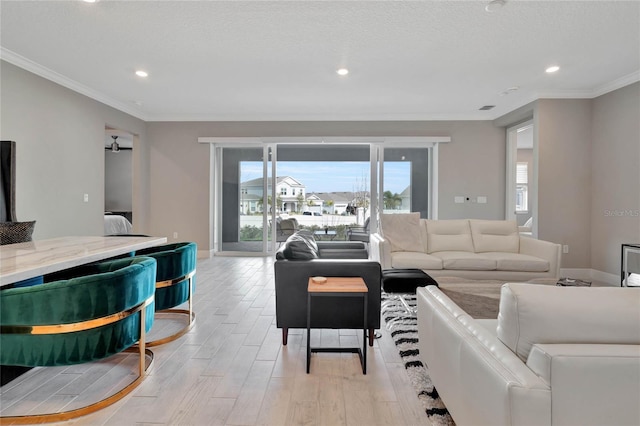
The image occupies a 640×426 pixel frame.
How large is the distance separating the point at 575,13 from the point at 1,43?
558 centimetres

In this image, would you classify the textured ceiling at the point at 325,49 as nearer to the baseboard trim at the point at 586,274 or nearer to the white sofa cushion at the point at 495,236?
the white sofa cushion at the point at 495,236

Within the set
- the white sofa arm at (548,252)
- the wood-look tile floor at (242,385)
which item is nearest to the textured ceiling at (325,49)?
the white sofa arm at (548,252)

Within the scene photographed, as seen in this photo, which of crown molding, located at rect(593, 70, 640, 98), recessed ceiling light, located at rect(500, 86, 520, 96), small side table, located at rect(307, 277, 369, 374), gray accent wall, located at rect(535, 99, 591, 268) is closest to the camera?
small side table, located at rect(307, 277, 369, 374)

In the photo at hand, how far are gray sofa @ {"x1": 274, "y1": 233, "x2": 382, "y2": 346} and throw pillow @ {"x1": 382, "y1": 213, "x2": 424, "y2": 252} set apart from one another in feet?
6.35

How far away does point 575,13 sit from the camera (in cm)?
293

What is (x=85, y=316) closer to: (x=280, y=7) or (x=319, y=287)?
(x=319, y=287)

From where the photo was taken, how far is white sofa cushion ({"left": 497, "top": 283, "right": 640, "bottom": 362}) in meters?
1.06

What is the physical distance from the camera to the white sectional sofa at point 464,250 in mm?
3992

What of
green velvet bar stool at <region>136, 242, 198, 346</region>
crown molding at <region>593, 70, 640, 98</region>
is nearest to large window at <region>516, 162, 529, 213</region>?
crown molding at <region>593, 70, 640, 98</region>

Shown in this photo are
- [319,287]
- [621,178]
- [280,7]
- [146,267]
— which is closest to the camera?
[146,267]

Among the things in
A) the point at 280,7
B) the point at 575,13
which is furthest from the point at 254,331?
the point at 575,13

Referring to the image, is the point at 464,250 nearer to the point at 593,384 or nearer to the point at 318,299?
the point at 318,299

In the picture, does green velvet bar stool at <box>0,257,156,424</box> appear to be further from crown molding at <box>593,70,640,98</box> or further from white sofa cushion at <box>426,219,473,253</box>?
crown molding at <box>593,70,640,98</box>

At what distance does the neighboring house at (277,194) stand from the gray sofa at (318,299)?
4.47m
